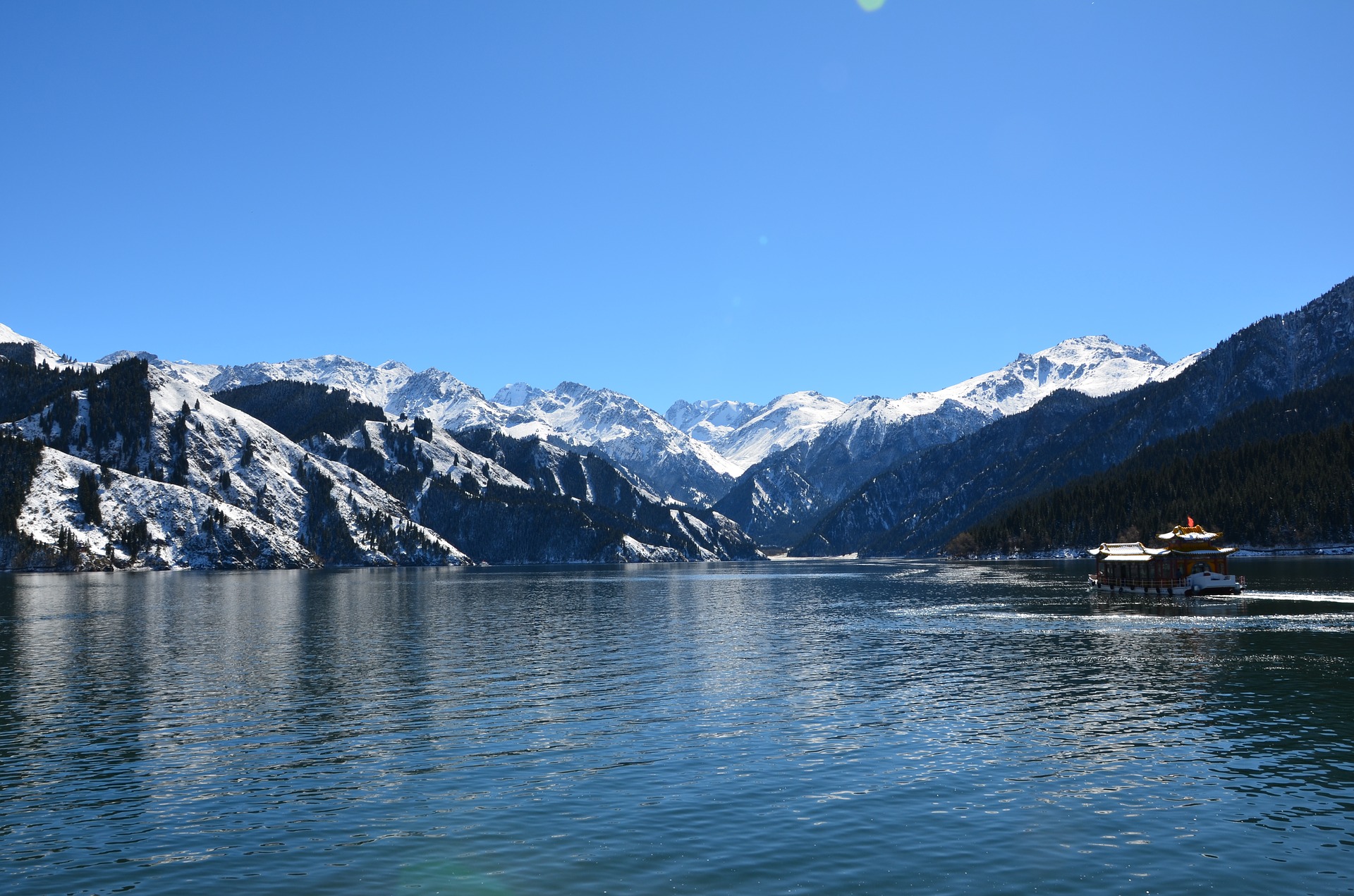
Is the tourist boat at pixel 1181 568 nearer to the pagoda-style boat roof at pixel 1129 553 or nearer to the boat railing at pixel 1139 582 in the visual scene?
the boat railing at pixel 1139 582

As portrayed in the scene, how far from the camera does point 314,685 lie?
6850 centimetres

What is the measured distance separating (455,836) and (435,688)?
116ft

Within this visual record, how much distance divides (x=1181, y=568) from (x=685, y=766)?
5669 inches

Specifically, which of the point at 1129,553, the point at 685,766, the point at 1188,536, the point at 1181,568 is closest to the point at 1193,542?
the point at 1188,536

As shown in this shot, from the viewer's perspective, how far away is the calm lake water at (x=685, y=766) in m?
29.4

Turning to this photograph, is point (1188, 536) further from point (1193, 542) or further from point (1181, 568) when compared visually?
point (1181, 568)

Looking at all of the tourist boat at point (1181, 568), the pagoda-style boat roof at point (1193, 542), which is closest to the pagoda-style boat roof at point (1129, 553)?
the tourist boat at point (1181, 568)

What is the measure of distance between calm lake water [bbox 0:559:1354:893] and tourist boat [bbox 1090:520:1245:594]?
5870cm

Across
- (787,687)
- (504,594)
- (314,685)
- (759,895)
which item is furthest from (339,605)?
(759,895)

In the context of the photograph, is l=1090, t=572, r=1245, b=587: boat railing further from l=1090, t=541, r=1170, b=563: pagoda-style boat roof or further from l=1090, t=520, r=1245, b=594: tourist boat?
l=1090, t=541, r=1170, b=563: pagoda-style boat roof

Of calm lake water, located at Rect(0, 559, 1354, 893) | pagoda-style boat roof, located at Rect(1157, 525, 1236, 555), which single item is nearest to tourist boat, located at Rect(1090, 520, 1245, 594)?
pagoda-style boat roof, located at Rect(1157, 525, 1236, 555)

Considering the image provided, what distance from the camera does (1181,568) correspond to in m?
160

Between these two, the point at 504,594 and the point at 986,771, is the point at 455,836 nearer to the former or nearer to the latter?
the point at 986,771

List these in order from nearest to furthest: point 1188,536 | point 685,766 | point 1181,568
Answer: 1. point 685,766
2. point 1188,536
3. point 1181,568
